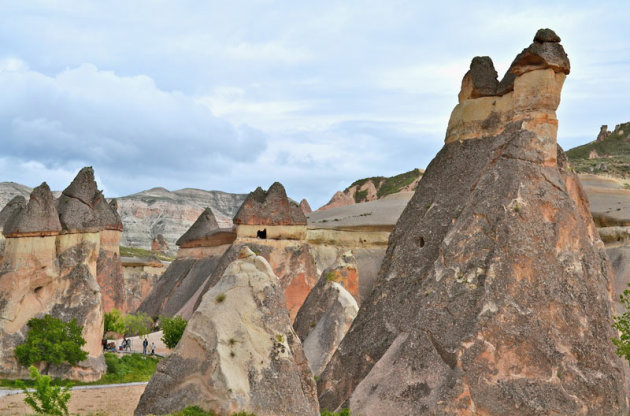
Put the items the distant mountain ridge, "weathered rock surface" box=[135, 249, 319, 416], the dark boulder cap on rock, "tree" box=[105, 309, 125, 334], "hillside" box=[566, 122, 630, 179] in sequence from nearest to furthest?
"weathered rock surface" box=[135, 249, 319, 416] < the dark boulder cap on rock < "tree" box=[105, 309, 125, 334] < "hillside" box=[566, 122, 630, 179] < the distant mountain ridge

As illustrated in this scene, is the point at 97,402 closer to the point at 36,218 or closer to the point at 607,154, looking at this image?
the point at 36,218

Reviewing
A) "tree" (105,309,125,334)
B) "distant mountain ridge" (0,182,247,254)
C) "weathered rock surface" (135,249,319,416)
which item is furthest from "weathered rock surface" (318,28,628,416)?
"distant mountain ridge" (0,182,247,254)

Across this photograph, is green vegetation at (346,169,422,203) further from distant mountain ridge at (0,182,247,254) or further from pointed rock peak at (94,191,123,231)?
pointed rock peak at (94,191,123,231)

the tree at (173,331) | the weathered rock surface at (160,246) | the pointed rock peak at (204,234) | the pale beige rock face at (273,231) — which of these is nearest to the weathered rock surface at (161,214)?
the weathered rock surface at (160,246)

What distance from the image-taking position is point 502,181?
51.2ft

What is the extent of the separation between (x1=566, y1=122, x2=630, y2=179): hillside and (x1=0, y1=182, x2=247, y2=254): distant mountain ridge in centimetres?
4531

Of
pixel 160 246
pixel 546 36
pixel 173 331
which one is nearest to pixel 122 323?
pixel 173 331

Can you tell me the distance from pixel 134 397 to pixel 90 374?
4371mm

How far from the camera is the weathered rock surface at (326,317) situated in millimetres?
22297

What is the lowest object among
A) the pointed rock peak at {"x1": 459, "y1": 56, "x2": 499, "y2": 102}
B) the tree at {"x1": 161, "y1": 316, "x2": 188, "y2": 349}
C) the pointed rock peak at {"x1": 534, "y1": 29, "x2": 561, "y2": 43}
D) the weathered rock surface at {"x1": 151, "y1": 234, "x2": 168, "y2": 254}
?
the tree at {"x1": 161, "y1": 316, "x2": 188, "y2": 349}

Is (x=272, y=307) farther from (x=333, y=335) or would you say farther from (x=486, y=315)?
(x=333, y=335)

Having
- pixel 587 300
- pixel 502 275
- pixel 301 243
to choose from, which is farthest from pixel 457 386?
pixel 301 243

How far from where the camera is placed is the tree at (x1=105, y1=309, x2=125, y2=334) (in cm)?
3219

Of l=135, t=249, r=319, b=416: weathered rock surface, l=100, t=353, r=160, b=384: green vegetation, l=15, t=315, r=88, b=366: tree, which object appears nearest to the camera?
l=135, t=249, r=319, b=416: weathered rock surface
